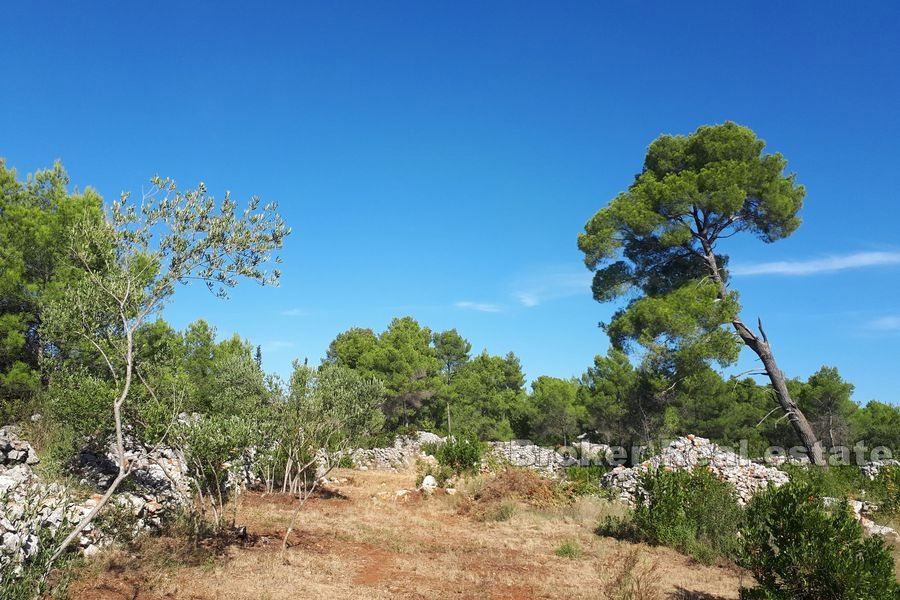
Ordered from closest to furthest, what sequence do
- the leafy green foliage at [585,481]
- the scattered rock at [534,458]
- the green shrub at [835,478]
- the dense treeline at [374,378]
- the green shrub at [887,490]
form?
the dense treeline at [374,378]
the green shrub at [887,490]
the green shrub at [835,478]
the leafy green foliage at [585,481]
the scattered rock at [534,458]

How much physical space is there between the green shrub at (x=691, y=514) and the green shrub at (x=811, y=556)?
442cm

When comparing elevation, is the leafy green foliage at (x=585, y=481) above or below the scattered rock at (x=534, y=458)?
below

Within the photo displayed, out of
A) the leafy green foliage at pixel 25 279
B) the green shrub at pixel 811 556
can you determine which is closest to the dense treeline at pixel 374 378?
the leafy green foliage at pixel 25 279

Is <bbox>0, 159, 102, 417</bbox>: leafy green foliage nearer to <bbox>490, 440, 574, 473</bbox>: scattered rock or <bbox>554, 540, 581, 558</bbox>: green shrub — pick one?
<bbox>554, 540, 581, 558</bbox>: green shrub

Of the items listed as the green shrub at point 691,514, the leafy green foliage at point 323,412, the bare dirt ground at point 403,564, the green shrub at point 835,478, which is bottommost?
the bare dirt ground at point 403,564

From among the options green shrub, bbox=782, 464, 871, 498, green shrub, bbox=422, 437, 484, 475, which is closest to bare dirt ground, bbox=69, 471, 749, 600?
green shrub, bbox=782, 464, 871, 498

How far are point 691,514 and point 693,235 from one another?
11.9 metres

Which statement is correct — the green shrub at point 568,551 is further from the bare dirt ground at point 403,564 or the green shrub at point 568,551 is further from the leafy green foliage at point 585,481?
the leafy green foliage at point 585,481

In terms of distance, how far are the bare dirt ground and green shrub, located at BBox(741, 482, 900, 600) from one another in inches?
60.9

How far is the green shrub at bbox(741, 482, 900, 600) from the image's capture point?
672 cm

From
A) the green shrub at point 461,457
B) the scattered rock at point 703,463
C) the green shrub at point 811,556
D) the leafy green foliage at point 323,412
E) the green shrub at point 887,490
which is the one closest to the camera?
the green shrub at point 811,556

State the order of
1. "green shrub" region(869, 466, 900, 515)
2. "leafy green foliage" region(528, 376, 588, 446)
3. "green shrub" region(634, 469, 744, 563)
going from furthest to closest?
"leafy green foliage" region(528, 376, 588, 446) < "green shrub" region(869, 466, 900, 515) < "green shrub" region(634, 469, 744, 563)

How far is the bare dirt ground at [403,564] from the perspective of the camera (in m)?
8.66

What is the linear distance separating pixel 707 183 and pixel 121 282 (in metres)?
19.1
